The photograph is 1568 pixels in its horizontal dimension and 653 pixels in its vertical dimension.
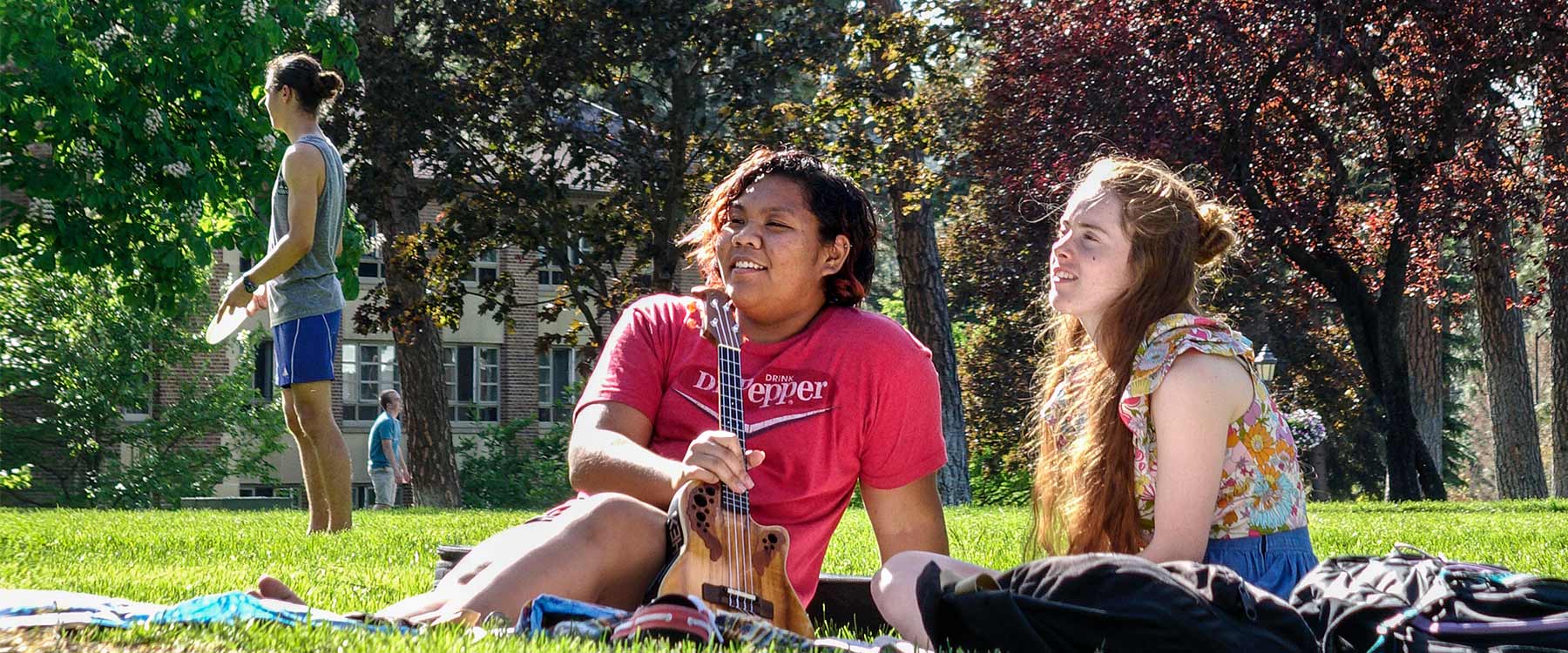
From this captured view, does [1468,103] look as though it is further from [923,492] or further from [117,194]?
[923,492]

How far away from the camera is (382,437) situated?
2048cm

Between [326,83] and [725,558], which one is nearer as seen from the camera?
[725,558]

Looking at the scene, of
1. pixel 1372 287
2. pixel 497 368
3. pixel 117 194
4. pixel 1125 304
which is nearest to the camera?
pixel 1125 304

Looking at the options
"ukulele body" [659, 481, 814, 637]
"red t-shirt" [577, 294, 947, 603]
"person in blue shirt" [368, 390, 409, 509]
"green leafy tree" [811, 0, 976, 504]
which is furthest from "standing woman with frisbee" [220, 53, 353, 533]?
"person in blue shirt" [368, 390, 409, 509]

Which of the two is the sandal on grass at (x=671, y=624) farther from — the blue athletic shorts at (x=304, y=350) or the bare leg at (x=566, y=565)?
the blue athletic shorts at (x=304, y=350)

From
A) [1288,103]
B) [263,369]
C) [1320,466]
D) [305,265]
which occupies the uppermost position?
[1288,103]

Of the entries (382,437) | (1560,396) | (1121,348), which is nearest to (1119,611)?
(1121,348)

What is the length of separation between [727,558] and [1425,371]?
80.8 ft

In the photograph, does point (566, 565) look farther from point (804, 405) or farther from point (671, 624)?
point (804, 405)

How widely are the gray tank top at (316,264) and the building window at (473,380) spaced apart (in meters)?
32.9

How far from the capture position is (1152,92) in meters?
16.4

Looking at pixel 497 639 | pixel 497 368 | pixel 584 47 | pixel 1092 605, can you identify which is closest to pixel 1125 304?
pixel 1092 605

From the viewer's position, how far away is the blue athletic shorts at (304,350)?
7.14 m

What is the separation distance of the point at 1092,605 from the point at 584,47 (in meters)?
13.2
